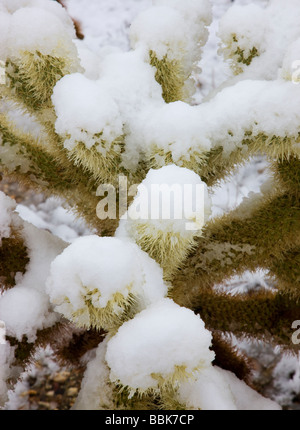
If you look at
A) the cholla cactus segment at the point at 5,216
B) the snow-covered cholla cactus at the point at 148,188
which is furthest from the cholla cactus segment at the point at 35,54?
the cholla cactus segment at the point at 5,216

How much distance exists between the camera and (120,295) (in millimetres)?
719

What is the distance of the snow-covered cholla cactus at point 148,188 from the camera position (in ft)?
2.37

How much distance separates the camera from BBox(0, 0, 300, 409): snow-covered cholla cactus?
2.37ft

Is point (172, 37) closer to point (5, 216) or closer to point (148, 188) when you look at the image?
point (148, 188)

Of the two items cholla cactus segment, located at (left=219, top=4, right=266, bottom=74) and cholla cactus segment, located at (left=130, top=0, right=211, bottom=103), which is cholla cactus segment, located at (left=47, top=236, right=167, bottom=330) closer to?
cholla cactus segment, located at (left=130, top=0, right=211, bottom=103)

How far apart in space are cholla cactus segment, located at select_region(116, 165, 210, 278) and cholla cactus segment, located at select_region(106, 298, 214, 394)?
0.13 metres

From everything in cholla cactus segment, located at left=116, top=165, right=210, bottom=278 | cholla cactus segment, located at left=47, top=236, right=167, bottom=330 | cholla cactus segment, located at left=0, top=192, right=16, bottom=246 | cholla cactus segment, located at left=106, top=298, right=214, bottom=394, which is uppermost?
cholla cactus segment, located at left=116, top=165, right=210, bottom=278

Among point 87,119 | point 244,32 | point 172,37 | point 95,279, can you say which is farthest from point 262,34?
point 95,279

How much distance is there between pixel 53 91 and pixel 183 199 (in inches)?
15.2

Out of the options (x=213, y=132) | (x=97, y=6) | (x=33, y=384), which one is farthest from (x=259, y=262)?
(x=97, y=6)

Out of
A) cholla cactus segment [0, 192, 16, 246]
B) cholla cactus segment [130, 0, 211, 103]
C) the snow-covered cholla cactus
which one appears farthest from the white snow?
cholla cactus segment [130, 0, 211, 103]

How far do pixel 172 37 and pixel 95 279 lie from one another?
1.85ft

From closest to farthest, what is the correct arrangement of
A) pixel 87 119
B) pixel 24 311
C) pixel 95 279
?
pixel 95 279 → pixel 87 119 → pixel 24 311

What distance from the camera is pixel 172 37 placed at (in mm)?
953
